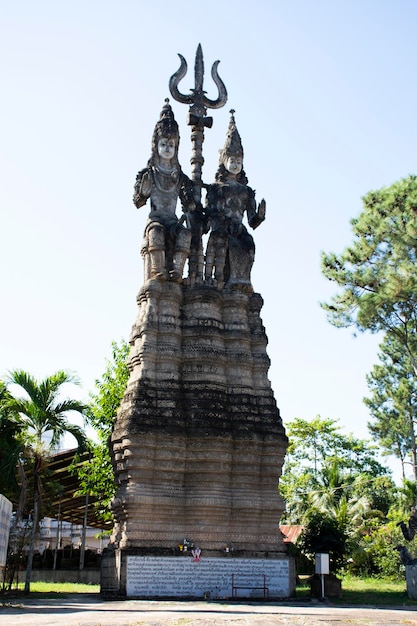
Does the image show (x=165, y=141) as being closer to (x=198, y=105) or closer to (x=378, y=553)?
(x=198, y=105)

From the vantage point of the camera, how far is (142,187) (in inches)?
941

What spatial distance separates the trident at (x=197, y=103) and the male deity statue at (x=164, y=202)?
1601mm

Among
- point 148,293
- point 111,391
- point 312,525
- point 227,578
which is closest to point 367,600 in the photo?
point 312,525

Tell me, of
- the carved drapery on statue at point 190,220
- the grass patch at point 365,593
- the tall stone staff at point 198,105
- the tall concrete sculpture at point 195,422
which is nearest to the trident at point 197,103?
the tall stone staff at point 198,105

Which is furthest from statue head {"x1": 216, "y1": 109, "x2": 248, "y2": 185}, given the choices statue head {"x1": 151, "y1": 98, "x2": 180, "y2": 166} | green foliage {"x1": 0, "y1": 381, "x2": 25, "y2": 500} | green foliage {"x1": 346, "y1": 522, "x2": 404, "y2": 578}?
green foliage {"x1": 346, "y1": 522, "x2": 404, "y2": 578}

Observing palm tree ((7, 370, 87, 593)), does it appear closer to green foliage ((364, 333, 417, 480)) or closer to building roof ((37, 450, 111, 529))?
building roof ((37, 450, 111, 529))

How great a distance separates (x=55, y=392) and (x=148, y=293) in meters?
4.43

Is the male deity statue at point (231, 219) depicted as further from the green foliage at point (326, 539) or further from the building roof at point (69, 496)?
the building roof at point (69, 496)

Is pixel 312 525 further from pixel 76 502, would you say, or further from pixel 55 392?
pixel 76 502

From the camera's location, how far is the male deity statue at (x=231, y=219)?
2412 cm

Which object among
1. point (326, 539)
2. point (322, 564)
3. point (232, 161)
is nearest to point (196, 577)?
point (322, 564)

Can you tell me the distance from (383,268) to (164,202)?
32.5 feet

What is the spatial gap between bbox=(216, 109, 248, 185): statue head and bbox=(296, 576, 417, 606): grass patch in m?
14.9

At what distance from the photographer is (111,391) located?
32281 mm
